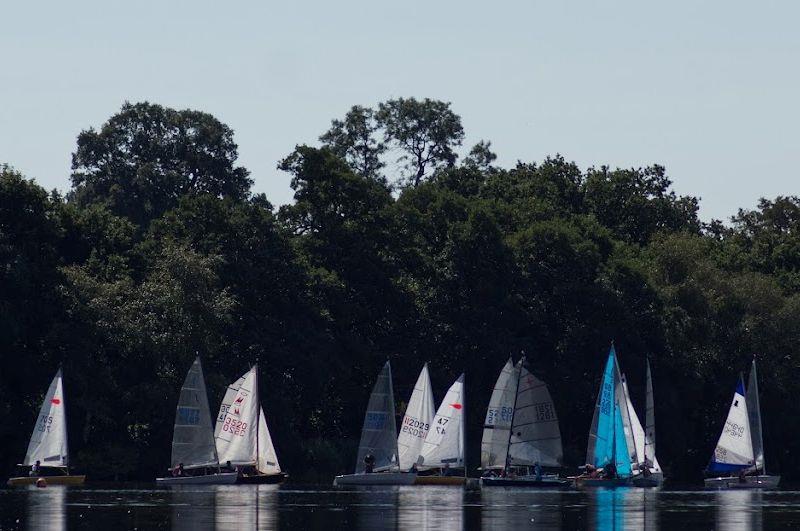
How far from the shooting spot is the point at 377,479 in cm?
10094

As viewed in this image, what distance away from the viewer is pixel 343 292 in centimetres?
11706

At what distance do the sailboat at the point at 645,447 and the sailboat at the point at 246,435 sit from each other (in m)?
21.0

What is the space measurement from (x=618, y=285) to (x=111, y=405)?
37921mm

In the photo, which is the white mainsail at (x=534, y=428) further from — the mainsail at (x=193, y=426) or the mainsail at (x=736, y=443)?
the mainsail at (x=193, y=426)

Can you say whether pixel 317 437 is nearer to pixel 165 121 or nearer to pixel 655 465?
pixel 655 465

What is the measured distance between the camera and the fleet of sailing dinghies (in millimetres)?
96312

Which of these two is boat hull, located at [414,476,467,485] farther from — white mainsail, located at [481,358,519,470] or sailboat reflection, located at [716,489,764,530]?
sailboat reflection, located at [716,489,764,530]

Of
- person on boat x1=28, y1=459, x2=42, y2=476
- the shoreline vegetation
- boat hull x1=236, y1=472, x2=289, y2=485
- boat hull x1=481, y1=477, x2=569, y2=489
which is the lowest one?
boat hull x1=481, y1=477, x2=569, y2=489

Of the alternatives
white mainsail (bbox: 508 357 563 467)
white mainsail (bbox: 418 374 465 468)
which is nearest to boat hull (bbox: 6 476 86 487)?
white mainsail (bbox: 418 374 465 468)

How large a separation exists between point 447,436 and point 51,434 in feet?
72.3

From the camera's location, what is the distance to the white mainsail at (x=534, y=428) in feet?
334

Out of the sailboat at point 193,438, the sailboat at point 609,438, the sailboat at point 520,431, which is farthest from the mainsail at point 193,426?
the sailboat at point 609,438

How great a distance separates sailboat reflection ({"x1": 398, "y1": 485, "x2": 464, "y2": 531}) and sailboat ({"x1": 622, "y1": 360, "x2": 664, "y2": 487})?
1214 cm

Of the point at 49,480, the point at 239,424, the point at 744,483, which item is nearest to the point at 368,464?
the point at 239,424
